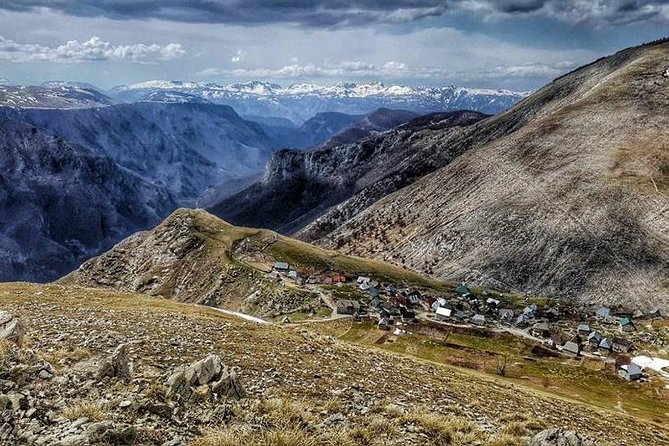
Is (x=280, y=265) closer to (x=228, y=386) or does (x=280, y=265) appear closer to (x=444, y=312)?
(x=444, y=312)

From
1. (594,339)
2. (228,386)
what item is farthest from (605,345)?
(228,386)

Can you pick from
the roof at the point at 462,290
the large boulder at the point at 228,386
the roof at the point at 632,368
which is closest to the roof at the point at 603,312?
the roof at the point at 462,290

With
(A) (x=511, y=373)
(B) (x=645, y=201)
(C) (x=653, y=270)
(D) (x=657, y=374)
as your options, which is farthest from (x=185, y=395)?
(B) (x=645, y=201)

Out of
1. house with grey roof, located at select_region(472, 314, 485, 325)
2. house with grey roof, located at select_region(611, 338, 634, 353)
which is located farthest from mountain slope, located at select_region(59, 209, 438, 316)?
house with grey roof, located at select_region(611, 338, 634, 353)

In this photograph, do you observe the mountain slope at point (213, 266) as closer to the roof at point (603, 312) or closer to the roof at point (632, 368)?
the roof at point (603, 312)

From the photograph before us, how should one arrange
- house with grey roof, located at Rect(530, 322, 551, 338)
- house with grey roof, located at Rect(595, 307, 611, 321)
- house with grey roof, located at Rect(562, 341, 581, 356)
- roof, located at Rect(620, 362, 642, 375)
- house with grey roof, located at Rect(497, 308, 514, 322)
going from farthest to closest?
1. house with grey roof, located at Rect(595, 307, 611, 321)
2. house with grey roof, located at Rect(497, 308, 514, 322)
3. house with grey roof, located at Rect(530, 322, 551, 338)
4. house with grey roof, located at Rect(562, 341, 581, 356)
5. roof, located at Rect(620, 362, 642, 375)

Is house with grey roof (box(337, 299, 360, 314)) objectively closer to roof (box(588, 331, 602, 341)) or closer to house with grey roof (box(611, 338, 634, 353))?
roof (box(588, 331, 602, 341))
